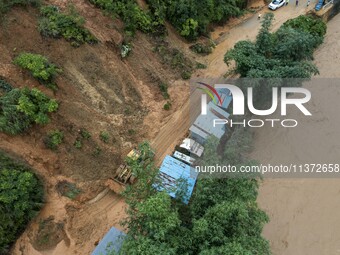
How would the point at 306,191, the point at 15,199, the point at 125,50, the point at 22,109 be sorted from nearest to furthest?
the point at 15,199 → the point at 22,109 → the point at 306,191 → the point at 125,50

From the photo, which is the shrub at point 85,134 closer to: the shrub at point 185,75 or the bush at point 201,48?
the shrub at point 185,75

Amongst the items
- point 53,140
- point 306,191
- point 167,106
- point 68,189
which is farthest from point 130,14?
point 306,191

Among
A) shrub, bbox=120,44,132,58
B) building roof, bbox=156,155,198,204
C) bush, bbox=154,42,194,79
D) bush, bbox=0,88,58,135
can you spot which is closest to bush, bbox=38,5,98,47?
shrub, bbox=120,44,132,58

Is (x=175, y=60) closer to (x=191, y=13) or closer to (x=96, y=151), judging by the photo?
(x=191, y=13)

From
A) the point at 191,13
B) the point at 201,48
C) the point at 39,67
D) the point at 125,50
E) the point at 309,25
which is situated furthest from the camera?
the point at 309,25

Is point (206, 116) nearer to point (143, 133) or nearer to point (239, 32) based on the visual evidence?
point (143, 133)

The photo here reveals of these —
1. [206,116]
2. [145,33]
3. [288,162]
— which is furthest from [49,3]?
[288,162]

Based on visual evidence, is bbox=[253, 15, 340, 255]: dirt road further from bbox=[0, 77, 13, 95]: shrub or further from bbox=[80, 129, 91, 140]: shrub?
bbox=[0, 77, 13, 95]: shrub

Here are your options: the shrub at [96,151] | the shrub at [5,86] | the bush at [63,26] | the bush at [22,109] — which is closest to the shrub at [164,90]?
the bush at [63,26]
